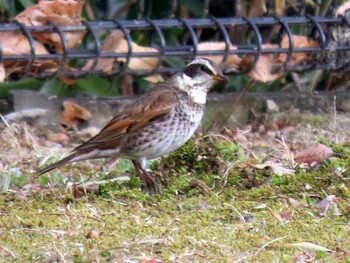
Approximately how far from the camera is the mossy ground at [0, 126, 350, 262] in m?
5.21

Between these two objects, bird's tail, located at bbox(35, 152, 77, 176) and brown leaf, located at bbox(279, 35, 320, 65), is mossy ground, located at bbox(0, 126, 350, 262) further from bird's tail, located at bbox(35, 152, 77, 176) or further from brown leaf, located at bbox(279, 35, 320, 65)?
brown leaf, located at bbox(279, 35, 320, 65)

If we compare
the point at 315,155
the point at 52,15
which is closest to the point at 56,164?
the point at 315,155

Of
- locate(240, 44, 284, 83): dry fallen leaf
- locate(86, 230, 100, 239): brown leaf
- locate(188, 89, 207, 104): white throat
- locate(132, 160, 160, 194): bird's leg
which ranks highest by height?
locate(188, 89, 207, 104): white throat

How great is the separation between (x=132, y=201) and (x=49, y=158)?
1600mm

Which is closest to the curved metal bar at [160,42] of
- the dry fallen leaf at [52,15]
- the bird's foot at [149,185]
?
the dry fallen leaf at [52,15]

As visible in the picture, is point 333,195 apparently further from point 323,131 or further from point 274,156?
point 323,131

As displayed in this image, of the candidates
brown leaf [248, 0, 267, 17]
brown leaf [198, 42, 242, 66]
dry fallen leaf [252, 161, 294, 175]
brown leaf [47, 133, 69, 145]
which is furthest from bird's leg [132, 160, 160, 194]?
brown leaf [248, 0, 267, 17]

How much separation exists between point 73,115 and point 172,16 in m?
1.11

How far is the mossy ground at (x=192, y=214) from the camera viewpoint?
5.21m

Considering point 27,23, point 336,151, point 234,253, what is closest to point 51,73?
point 27,23

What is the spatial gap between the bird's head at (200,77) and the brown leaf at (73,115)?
151cm

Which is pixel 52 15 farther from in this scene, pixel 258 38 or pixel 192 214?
pixel 192 214

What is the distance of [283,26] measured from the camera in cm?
950

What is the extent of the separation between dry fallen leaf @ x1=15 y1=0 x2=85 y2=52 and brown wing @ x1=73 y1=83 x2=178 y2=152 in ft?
5.63
